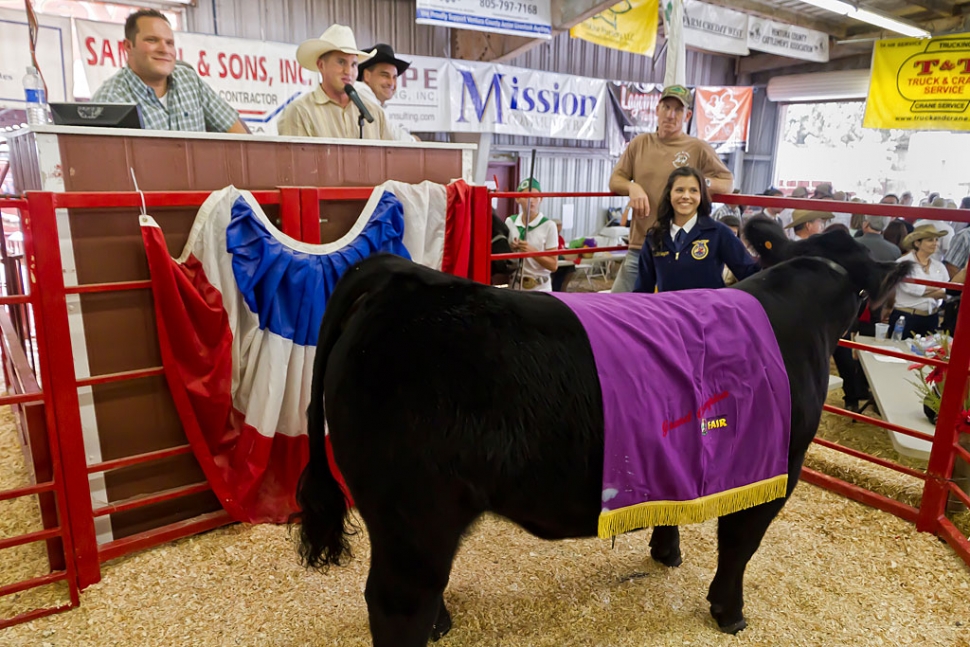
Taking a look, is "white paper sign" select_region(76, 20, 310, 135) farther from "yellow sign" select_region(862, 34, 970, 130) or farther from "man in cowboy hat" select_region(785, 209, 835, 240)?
"yellow sign" select_region(862, 34, 970, 130)

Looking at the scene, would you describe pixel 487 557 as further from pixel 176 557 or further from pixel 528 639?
pixel 176 557

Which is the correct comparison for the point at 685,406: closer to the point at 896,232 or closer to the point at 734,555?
the point at 734,555

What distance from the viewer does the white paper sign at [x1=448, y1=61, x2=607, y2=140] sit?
853 cm

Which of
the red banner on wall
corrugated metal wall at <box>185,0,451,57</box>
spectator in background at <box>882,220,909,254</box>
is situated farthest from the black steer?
the red banner on wall

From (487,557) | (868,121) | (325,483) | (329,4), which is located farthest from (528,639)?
(868,121)

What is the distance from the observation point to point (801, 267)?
2.23 meters

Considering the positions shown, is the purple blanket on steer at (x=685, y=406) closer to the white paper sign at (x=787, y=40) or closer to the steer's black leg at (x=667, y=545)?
the steer's black leg at (x=667, y=545)

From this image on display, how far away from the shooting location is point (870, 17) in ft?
30.2

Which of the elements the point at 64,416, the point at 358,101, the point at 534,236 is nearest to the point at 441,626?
the point at 64,416

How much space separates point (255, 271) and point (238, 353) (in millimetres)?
371

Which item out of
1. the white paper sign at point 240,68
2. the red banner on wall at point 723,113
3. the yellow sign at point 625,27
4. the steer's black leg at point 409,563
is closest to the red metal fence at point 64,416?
the steer's black leg at point 409,563

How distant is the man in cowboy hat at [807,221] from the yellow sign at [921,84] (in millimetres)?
4122

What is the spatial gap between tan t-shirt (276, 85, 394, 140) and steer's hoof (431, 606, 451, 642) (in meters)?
2.41

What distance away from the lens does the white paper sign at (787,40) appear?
34.8 feet
